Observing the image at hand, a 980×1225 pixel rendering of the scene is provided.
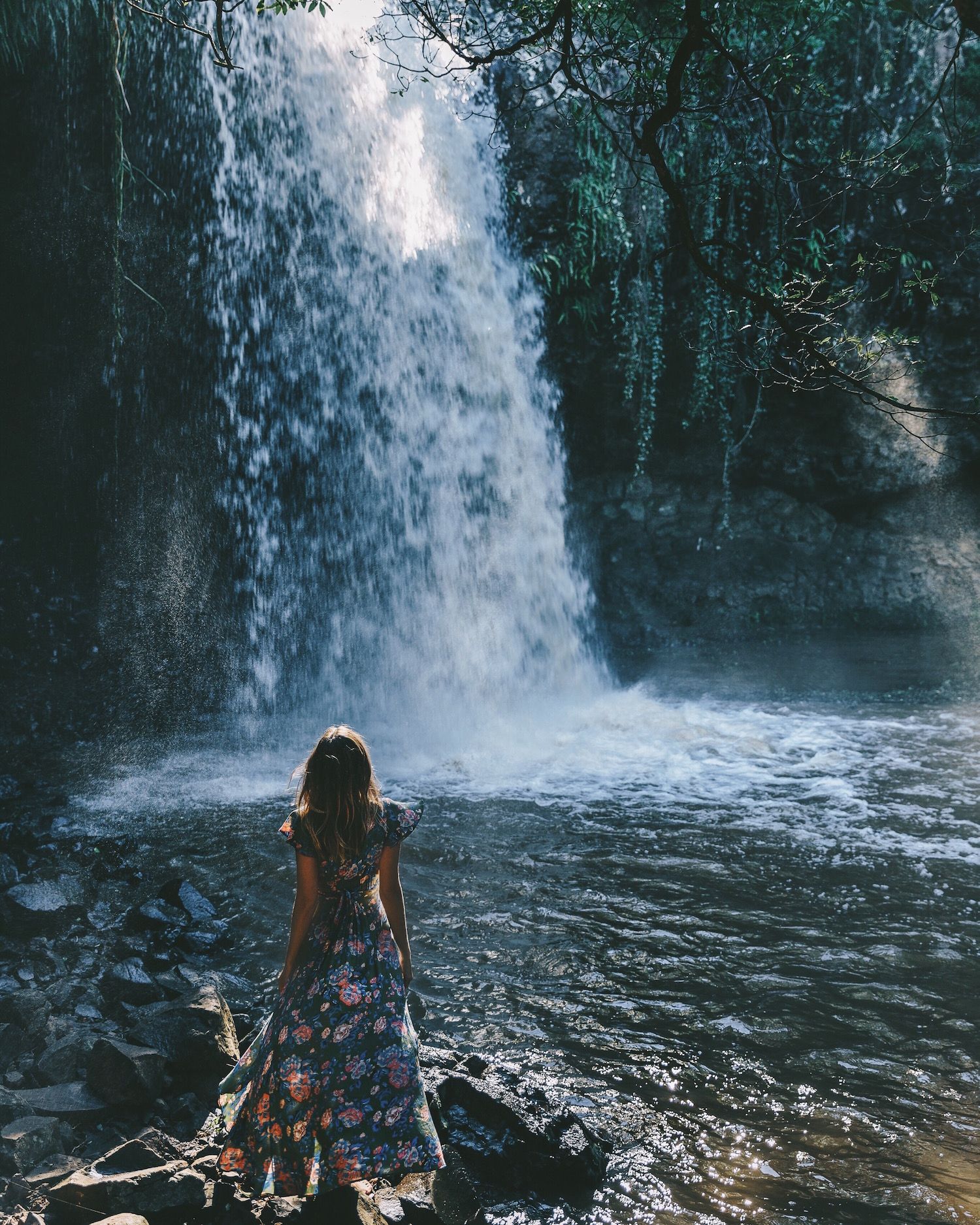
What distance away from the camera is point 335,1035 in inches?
101

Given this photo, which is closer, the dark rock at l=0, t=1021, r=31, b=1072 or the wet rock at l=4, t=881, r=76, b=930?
the dark rock at l=0, t=1021, r=31, b=1072

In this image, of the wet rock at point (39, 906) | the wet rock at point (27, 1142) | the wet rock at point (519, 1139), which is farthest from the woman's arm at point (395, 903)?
the wet rock at point (39, 906)

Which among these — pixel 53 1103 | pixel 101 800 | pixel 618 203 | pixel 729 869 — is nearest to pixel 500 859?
pixel 729 869

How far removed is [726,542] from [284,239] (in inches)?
300

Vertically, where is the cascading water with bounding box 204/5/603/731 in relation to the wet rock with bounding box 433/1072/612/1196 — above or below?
above

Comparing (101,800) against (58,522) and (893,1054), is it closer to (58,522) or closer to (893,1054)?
(58,522)

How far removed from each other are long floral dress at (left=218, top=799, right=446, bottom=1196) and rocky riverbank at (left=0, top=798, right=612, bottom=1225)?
0.53 ft

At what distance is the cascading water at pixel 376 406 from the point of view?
1095cm

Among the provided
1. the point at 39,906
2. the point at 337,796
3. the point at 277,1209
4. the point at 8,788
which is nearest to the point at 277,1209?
the point at 277,1209

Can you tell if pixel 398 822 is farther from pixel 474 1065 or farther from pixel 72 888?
pixel 72 888

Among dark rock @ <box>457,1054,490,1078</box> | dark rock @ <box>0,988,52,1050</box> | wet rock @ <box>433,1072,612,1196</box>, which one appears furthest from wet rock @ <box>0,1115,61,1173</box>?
dark rock @ <box>457,1054,490,1078</box>

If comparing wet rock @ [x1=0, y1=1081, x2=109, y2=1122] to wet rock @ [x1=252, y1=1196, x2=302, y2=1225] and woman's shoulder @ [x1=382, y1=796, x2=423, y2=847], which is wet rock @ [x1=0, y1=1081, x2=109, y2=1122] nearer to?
wet rock @ [x1=252, y1=1196, x2=302, y2=1225]

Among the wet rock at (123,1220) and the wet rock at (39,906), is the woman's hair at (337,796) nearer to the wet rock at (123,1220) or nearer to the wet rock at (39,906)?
the wet rock at (123,1220)

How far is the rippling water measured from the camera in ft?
9.62
